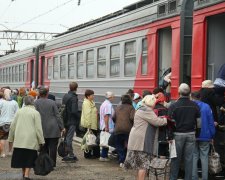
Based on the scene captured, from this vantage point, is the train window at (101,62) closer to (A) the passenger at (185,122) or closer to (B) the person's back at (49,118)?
(B) the person's back at (49,118)

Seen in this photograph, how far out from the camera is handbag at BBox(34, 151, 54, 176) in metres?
9.53

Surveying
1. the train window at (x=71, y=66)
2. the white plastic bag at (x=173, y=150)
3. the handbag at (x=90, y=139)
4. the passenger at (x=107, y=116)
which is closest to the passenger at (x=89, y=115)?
the handbag at (x=90, y=139)

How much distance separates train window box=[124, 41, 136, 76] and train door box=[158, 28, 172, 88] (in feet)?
4.12

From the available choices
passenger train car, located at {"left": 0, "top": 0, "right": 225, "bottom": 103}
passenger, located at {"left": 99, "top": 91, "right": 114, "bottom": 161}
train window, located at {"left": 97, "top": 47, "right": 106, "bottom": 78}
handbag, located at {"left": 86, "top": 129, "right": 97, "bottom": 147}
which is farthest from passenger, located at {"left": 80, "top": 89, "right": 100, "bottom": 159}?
train window, located at {"left": 97, "top": 47, "right": 106, "bottom": 78}

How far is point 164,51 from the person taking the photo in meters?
11.9

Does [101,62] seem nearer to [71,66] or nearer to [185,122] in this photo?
[71,66]

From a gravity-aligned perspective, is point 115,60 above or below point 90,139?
above

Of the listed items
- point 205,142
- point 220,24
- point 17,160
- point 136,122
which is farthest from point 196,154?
point 17,160

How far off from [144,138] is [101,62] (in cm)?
730

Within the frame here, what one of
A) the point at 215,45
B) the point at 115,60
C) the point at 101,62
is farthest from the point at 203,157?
the point at 101,62

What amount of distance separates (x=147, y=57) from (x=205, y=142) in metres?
3.63

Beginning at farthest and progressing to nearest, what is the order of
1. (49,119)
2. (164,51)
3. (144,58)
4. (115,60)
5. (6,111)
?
1. (115,60)
2. (6,111)
3. (144,58)
4. (164,51)
5. (49,119)

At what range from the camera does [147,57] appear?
12.4 m

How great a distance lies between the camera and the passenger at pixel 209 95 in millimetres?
9328
